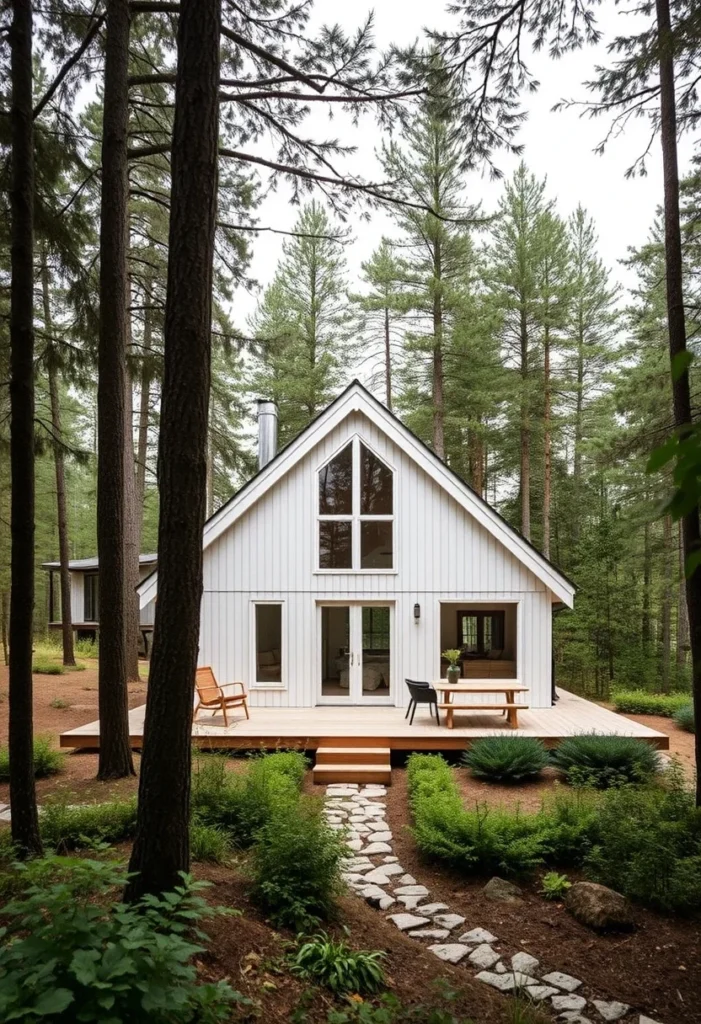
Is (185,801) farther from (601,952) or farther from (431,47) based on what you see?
(431,47)

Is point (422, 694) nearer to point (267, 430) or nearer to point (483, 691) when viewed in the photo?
point (483, 691)

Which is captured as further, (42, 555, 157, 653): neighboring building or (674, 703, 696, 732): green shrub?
(42, 555, 157, 653): neighboring building

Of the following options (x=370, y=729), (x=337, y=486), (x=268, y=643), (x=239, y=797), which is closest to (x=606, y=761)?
(x=370, y=729)

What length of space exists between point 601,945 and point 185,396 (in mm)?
4393

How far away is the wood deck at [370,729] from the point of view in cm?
871

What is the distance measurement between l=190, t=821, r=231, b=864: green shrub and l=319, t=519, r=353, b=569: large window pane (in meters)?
6.46

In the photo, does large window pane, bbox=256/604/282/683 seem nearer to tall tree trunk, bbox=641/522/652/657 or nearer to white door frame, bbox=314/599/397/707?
white door frame, bbox=314/599/397/707

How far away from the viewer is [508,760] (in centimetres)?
753

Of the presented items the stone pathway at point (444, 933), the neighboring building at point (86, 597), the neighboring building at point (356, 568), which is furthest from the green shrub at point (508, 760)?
the neighboring building at point (86, 597)

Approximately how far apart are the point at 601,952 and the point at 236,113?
885cm

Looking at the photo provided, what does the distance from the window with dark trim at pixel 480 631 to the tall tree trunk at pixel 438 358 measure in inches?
235

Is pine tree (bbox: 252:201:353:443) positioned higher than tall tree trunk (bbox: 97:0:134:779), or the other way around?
pine tree (bbox: 252:201:353:443)

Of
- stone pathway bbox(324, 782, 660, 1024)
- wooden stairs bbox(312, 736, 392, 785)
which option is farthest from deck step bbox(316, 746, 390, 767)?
stone pathway bbox(324, 782, 660, 1024)

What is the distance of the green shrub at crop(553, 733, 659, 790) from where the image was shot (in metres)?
7.16
